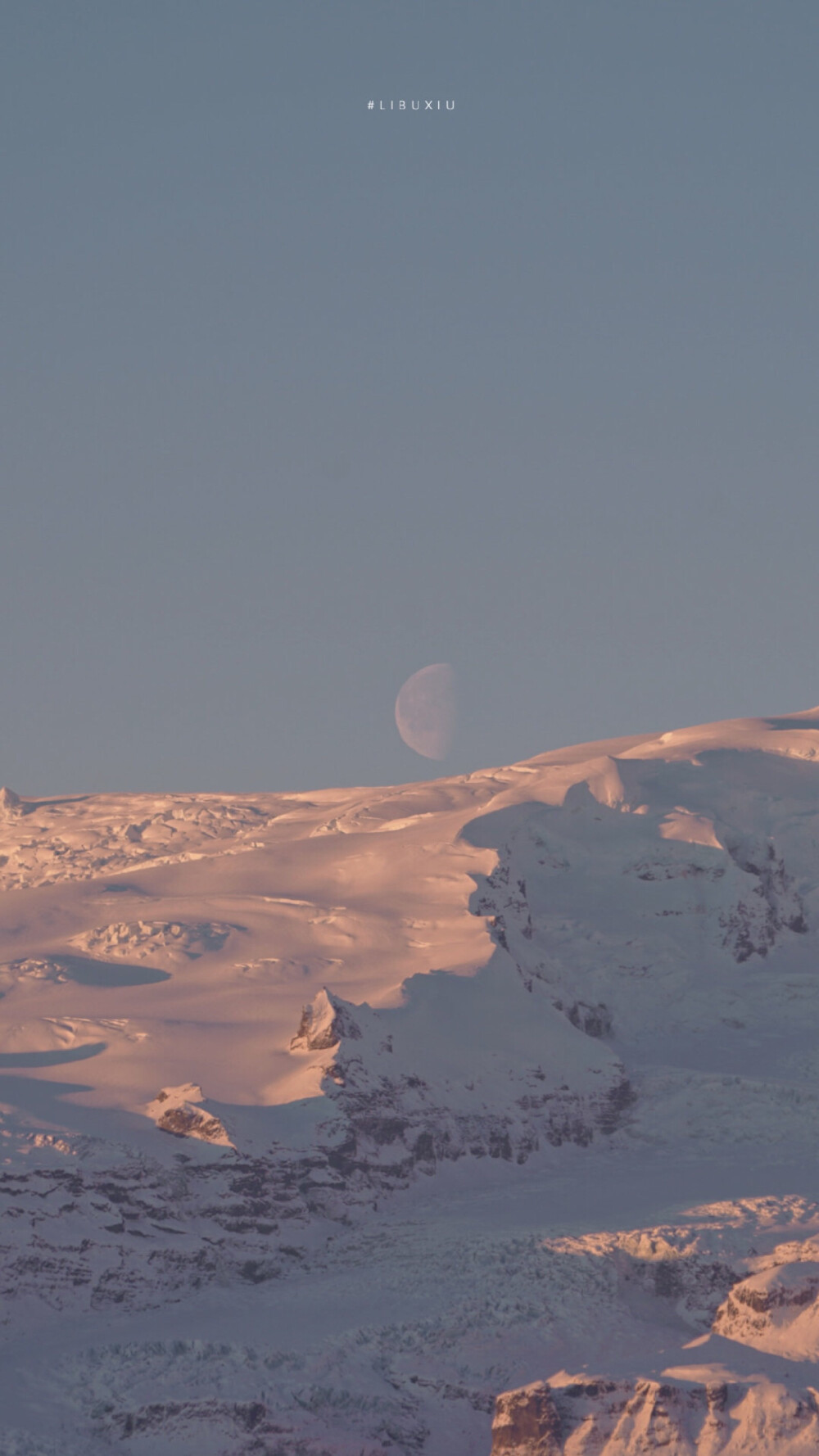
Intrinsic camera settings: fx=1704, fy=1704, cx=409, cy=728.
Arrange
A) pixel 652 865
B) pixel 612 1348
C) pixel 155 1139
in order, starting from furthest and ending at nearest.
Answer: pixel 652 865
pixel 155 1139
pixel 612 1348

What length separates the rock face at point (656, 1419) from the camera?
198 feet

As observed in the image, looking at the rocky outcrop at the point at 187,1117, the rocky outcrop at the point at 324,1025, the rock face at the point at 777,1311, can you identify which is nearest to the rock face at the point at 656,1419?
the rock face at the point at 777,1311

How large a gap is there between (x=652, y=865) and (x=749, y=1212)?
237ft

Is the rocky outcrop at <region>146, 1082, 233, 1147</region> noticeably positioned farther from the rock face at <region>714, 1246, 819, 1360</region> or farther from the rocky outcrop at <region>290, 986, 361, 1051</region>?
the rock face at <region>714, 1246, 819, 1360</region>

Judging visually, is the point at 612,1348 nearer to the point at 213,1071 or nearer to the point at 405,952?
the point at 213,1071

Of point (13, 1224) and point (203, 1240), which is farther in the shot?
point (203, 1240)

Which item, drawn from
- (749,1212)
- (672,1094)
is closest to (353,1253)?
(749,1212)

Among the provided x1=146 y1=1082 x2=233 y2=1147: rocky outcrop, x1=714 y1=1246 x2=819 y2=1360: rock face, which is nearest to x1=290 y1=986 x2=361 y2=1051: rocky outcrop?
x1=146 y1=1082 x2=233 y2=1147: rocky outcrop

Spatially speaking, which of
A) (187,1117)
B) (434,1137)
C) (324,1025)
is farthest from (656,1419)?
(324,1025)

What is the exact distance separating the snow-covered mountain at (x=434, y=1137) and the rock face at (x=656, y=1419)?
0.11 m

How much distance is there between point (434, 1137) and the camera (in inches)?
4279

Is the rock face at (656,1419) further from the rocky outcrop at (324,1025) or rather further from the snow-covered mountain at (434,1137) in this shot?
the rocky outcrop at (324,1025)

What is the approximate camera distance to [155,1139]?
96.9m

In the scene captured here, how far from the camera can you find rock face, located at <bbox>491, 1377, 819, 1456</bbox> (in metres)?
60.5
